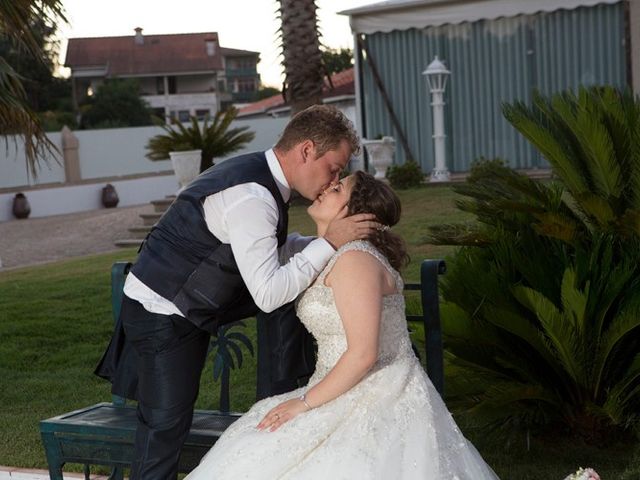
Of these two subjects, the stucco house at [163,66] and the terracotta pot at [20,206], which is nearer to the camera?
the terracotta pot at [20,206]

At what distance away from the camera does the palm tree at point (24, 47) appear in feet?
31.0

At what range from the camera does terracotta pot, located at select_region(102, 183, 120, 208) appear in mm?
28828

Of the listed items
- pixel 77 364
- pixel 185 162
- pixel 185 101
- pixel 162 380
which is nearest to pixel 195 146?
pixel 185 162

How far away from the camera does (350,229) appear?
3.70 m

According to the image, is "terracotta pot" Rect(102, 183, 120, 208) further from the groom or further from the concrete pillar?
the groom

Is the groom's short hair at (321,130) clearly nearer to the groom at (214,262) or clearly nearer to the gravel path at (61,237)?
the groom at (214,262)

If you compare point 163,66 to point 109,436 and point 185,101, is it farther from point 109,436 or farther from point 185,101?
point 109,436

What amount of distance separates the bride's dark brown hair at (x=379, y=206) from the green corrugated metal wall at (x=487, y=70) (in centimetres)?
1402

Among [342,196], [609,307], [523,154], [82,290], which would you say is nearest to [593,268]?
[609,307]

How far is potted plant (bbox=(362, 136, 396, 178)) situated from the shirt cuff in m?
13.7

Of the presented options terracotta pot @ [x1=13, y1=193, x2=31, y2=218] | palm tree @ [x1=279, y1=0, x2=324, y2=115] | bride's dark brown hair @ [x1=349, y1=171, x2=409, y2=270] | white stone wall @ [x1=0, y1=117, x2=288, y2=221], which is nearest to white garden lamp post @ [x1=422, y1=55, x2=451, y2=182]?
palm tree @ [x1=279, y1=0, x2=324, y2=115]

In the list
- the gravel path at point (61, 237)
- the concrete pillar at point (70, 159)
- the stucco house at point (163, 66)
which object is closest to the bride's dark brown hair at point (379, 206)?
the gravel path at point (61, 237)

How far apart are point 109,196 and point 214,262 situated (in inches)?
1008

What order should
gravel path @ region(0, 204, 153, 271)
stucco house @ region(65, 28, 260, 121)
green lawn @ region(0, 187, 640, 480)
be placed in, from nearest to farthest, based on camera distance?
1. green lawn @ region(0, 187, 640, 480)
2. gravel path @ region(0, 204, 153, 271)
3. stucco house @ region(65, 28, 260, 121)
